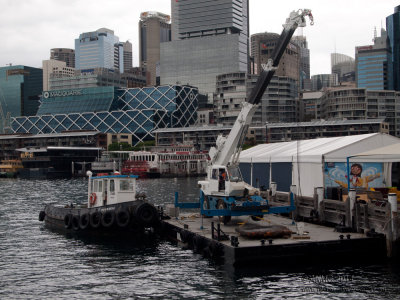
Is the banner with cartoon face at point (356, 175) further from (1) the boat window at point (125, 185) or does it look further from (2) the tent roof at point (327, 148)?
(1) the boat window at point (125, 185)

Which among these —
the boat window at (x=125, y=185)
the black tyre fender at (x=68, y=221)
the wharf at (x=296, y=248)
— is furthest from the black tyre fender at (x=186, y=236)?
the black tyre fender at (x=68, y=221)

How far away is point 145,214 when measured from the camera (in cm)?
3472

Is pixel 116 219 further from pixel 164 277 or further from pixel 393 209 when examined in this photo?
pixel 393 209

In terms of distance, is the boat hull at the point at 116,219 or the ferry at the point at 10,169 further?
the ferry at the point at 10,169

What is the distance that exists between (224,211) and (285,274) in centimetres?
662

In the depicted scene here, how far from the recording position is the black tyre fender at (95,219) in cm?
3575

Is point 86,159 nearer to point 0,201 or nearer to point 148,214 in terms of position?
point 0,201

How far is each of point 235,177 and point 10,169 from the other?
146 metres

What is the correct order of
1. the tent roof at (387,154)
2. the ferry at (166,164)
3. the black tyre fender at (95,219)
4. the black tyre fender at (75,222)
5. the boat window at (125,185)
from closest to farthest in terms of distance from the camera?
the tent roof at (387,154)
the black tyre fender at (95,219)
the boat window at (125,185)
the black tyre fender at (75,222)
the ferry at (166,164)

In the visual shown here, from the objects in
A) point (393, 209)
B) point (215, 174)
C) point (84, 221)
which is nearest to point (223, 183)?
point (215, 174)

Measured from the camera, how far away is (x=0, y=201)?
224 feet

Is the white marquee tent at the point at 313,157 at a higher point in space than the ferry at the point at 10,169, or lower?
higher

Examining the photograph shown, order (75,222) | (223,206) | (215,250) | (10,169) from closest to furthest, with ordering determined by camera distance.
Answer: (215,250)
(223,206)
(75,222)
(10,169)

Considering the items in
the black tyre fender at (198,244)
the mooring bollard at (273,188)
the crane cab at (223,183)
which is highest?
the crane cab at (223,183)
